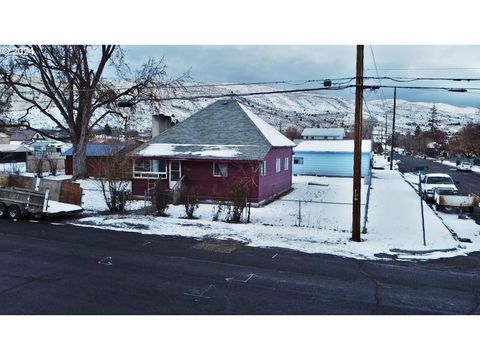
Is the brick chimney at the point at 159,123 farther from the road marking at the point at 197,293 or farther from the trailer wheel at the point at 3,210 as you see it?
the road marking at the point at 197,293

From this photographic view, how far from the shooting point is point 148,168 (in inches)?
942

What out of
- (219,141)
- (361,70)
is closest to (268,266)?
(361,70)

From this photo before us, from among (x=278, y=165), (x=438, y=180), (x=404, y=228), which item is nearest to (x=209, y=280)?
(x=404, y=228)

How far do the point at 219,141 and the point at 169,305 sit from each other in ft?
57.0

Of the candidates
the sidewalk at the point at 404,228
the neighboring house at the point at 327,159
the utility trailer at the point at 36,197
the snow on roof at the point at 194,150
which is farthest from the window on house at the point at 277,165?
the neighboring house at the point at 327,159

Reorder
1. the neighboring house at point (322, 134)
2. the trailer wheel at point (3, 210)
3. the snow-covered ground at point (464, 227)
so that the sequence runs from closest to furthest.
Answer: the snow-covered ground at point (464, 227) < the trailer wheel at point (3, 210) < the neighboring house at point (322, 134)

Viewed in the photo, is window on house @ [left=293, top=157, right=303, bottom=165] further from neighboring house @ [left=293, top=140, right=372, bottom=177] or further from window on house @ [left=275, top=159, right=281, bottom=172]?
window on house @ [left=275, top=159, right=281, bottom=172]

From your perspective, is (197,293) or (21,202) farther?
(21,202)

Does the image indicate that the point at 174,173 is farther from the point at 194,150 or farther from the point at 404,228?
the point at 404,228

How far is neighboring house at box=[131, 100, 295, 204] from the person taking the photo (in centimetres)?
2192

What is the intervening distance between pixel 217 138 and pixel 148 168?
455 cm

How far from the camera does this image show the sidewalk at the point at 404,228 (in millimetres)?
13312

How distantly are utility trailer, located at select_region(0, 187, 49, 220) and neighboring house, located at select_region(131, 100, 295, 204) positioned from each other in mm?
6665

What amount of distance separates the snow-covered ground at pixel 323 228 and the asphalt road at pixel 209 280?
1072mm
